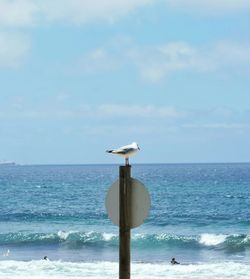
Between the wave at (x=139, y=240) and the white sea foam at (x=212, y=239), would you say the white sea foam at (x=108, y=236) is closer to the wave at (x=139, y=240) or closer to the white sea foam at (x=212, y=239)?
the wave at (x=139, y=240)

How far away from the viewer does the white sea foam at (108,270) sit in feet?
73.5

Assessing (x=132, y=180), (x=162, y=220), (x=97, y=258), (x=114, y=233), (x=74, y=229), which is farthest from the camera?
(x=162, y=220)

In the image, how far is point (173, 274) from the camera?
22969mm

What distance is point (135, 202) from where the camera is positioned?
6.34 m

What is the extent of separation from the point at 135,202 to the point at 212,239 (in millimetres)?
29767

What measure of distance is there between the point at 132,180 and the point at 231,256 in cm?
2408

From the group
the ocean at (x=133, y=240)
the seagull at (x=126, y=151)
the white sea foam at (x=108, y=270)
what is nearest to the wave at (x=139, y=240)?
the ocean at (x=133, y=240)

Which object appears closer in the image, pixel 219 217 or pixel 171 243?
pixel 171 243

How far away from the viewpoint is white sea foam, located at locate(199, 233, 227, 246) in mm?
34500

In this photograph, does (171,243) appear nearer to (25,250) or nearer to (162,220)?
(25,250)

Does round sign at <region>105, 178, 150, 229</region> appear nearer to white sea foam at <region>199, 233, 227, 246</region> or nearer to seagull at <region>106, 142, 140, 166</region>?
seagull at <region>106, 142, 140, 166</region>

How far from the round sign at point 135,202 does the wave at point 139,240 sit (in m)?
26.6

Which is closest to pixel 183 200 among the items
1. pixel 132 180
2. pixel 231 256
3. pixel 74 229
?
pixel 74 229

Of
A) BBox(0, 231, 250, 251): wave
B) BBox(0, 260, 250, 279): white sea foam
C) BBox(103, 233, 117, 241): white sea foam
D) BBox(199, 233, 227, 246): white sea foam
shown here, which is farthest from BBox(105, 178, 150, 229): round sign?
BBox(103, 233, 117, 241): white sea foam
